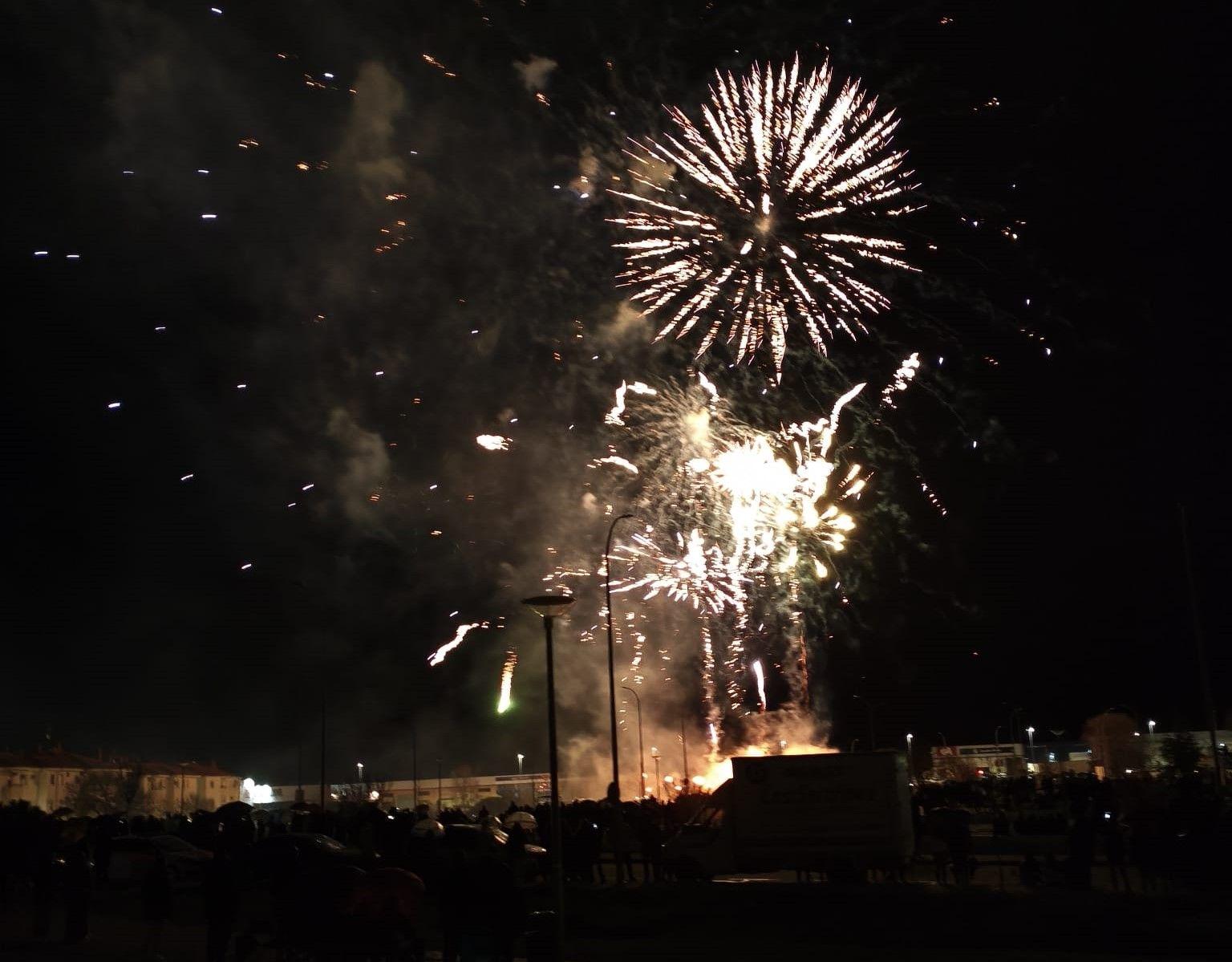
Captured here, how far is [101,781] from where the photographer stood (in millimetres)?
135000

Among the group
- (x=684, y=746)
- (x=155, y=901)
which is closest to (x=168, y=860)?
(x=155, y=901)

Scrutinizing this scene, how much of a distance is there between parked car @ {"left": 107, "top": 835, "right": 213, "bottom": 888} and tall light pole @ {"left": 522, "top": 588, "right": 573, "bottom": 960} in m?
19.6

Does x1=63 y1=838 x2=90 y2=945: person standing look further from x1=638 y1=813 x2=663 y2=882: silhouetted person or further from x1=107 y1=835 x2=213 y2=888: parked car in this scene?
x1=638 y1=813 x2=663 y2=882: silhouetted person

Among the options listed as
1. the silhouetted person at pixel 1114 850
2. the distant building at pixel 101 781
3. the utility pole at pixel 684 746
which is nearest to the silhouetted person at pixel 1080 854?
the silhouetted person at pixel 1114 850

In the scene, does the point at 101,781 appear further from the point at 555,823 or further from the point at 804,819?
the point at 555,823

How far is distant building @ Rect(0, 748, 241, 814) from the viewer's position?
13162cm

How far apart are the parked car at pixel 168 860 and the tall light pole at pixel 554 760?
64.2 ft

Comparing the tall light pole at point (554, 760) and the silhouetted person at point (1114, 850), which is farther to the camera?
the silhouetted person at point (1114, 850)

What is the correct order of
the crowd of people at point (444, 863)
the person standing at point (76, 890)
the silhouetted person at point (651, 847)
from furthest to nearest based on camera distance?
1. the silhouetted person at point (651, 847)
2. the person standing at point (76, 890)
3. the crowd of people at point (444, 863)

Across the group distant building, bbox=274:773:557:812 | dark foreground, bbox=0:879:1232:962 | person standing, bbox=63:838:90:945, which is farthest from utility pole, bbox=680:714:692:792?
person standing, bbox=63:838:90:945

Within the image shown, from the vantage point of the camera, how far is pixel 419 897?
13.0 meters

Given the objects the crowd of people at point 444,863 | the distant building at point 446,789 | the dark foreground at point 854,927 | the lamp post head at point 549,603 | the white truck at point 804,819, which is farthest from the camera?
the distant building at point 446,789

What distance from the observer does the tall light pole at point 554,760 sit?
1504 cm

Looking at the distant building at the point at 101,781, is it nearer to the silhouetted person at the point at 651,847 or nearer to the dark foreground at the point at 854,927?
the silhouetted person at the point at 651,847
